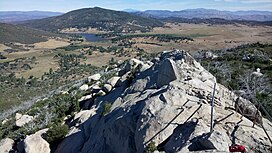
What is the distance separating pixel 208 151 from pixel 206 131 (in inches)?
77.7

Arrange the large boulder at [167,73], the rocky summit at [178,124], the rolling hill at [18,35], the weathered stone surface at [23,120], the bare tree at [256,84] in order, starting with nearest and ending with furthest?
the rocky summit at [178,124] → the large boulder at [167,73] → the bare tree at [256,84] → the weathered stone surface at [23,120] → the rolling hill at [18,35]

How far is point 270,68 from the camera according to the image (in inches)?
1385

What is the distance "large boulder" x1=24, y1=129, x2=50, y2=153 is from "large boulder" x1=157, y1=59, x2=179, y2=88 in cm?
913

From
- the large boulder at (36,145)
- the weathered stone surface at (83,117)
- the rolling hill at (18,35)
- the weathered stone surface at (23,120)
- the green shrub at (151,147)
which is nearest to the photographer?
the green shrub at (151,147)

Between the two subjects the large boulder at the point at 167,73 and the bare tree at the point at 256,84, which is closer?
the large boulder at the point at 167,73

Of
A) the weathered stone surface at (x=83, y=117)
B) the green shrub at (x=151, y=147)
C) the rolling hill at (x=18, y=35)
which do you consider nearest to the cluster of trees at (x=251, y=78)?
the green shrub at (x=151, y=147)

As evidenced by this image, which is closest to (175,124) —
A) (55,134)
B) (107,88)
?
(55,134)

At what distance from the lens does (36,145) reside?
71.9 ft

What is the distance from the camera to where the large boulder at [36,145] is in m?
21.5

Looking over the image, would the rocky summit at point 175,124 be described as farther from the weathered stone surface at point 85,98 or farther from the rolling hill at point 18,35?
the rolling hill at point 18,35

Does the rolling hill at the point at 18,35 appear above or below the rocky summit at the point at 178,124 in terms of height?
below

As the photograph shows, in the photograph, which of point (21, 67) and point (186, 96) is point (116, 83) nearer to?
point (186, 96)

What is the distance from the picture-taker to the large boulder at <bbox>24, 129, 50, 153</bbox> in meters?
21.5

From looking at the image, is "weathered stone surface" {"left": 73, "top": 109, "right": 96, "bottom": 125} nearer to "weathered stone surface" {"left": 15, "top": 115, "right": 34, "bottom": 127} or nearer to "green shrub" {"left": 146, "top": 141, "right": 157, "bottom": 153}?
"weathered stone surface" {"left": 15, "top": 115, "right": 34, "bottom": 127}
